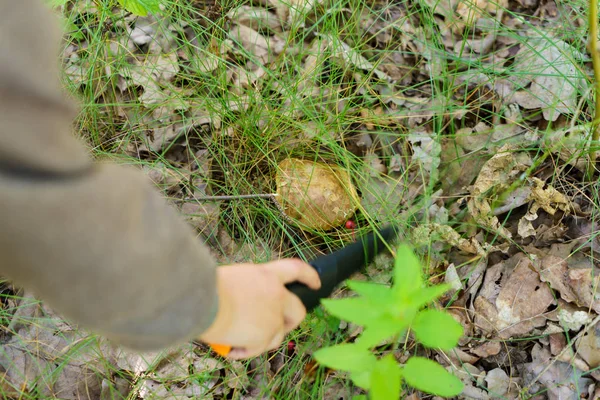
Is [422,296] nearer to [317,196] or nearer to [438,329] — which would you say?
[438,329]

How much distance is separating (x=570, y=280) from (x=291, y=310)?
1142 mm

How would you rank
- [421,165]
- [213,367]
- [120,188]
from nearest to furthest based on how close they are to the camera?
[120,188] < [213,367] < [421,165]

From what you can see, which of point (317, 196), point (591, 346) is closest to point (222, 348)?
point (317, 196)

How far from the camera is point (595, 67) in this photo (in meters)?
1.74

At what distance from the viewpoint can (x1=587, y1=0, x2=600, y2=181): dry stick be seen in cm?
158

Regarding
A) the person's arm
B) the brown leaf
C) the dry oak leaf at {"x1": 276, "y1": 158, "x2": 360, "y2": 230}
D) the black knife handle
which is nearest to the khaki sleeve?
the person's arm

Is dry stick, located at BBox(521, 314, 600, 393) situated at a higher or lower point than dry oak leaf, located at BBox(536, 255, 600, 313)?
lower

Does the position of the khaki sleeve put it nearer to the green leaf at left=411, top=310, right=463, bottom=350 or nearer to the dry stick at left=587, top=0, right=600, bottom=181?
the green leaf at left=411, top=310, right=463, bottom=350

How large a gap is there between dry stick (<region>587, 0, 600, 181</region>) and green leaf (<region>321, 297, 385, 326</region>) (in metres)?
1.13

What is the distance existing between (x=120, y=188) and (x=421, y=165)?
4.79 ft

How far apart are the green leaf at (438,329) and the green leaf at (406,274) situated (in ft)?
0.30

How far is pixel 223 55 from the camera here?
2.61 meters

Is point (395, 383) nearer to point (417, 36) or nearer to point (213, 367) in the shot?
point (213, 367)

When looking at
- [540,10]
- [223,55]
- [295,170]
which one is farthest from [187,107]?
[540,10]
